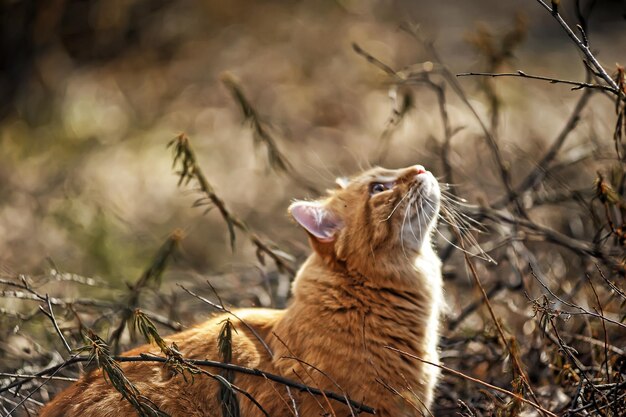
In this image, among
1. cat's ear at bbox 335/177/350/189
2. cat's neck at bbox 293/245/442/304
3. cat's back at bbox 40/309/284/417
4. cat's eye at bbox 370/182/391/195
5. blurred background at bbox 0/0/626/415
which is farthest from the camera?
blurred background at bbox 0/0/626/415

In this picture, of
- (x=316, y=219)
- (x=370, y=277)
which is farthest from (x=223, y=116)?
(x=370, y=277)

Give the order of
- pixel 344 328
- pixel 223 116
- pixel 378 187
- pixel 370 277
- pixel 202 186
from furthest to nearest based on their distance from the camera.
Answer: pixel 223 116 → pixel 202 186 → pixel 378 187 → pixel 370 277 → pixel 344 328

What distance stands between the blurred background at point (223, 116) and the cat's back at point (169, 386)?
1760 mm

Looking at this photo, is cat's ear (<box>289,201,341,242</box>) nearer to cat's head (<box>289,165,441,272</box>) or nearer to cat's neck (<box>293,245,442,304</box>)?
cat's head (<box>289,165,441,272</box>)

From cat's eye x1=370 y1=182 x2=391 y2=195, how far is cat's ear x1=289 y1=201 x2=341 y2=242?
0.23m

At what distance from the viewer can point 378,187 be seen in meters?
3.74

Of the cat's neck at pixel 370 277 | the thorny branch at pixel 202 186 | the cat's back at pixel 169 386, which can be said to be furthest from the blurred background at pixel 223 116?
the cat's back at pixel 169 386

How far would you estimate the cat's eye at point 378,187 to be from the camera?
12.2 ft

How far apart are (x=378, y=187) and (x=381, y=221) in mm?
232

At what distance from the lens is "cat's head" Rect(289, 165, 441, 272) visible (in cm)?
355

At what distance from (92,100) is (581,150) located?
6.16 metres

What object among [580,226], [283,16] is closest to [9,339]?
[580,226]

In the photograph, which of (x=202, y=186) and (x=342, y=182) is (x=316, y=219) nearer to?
(x=342, y=182)

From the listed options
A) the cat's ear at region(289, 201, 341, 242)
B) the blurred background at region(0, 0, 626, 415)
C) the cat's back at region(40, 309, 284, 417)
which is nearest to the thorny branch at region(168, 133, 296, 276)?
the cat's ear at region(289, 201, 341, 242)
